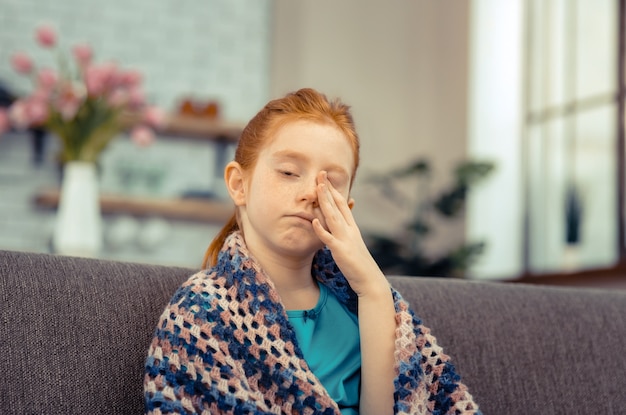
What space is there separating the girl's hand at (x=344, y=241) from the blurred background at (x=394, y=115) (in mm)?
3450

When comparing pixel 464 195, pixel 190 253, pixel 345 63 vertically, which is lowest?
pixel 190 253

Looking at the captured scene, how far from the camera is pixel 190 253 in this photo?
214 inches

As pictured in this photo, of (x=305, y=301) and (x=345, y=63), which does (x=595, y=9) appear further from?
(x=305, y=301)

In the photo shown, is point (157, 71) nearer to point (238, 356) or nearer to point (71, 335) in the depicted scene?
point (71, 335)

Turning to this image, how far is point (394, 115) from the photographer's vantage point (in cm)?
593

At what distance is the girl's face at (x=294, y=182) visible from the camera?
1.26 meters

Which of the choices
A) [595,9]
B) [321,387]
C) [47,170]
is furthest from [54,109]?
[595,9]

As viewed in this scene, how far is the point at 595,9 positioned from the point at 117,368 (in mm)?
3953

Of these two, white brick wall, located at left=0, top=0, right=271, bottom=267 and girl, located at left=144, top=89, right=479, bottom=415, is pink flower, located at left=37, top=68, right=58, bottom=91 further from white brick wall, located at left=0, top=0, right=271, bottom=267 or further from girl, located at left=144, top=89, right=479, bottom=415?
girl, located at left=144, top=89, right=479, bottom=415

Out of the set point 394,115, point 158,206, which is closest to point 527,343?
point 158,206

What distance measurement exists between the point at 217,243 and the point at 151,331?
165mm

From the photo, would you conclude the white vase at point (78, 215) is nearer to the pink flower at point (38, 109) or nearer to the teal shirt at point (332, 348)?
the pink flower at point (38, 109)

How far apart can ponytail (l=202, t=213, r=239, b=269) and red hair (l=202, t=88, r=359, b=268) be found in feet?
0.34

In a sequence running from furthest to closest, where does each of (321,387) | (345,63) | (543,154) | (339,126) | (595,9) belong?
(345,63)
(543,154)
(595,9)
(339,126)
(321,387)
